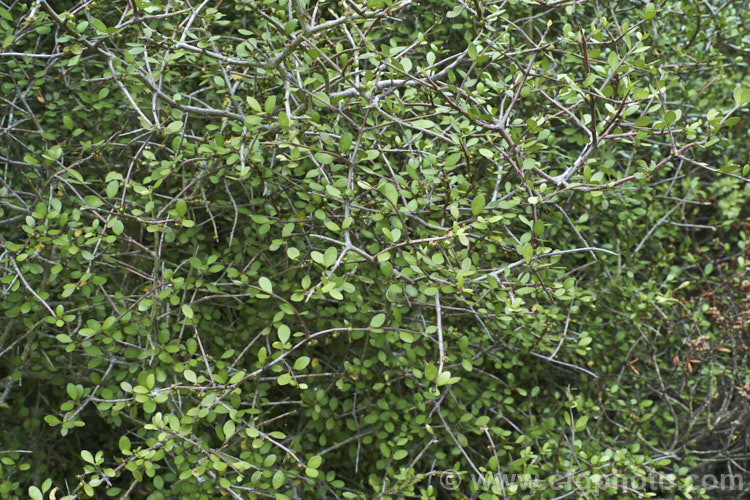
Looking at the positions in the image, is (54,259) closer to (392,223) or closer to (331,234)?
(331,234)

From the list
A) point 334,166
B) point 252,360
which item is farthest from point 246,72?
point 252,360

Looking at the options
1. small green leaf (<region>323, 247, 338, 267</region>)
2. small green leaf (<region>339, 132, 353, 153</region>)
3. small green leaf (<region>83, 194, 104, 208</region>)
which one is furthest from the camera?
small green leaf (<region>83, 194, 104, 208</region>)

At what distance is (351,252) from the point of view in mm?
2129

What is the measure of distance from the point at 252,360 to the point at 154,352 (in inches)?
22.2

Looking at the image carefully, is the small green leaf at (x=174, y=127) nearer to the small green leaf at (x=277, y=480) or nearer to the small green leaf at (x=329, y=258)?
the small green leaf at (x=329, y=258)

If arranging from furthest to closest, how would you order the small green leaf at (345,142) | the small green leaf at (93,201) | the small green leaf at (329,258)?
the small green leaf at (93,201)
the small green leaf at (345,142)
the small green leaf at (329,258)

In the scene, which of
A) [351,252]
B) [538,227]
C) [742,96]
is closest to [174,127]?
[351,252]

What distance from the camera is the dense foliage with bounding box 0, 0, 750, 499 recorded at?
6.52ft

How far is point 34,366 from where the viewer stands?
98.4 inches

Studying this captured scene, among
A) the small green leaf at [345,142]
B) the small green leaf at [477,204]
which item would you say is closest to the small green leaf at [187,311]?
the small green leaf at [345,142]

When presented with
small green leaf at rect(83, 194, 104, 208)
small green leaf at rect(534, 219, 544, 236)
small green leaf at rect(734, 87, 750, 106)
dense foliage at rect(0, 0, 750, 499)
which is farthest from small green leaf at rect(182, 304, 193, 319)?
small green leaf at rect(734, 87, 750, 106)

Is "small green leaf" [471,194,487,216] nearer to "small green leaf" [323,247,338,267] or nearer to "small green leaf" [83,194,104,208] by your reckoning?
"small green leaf" [323,247,338,267]

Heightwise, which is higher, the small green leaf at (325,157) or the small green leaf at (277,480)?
the small green leaf at (325,157)

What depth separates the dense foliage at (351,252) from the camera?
6.52 feet
